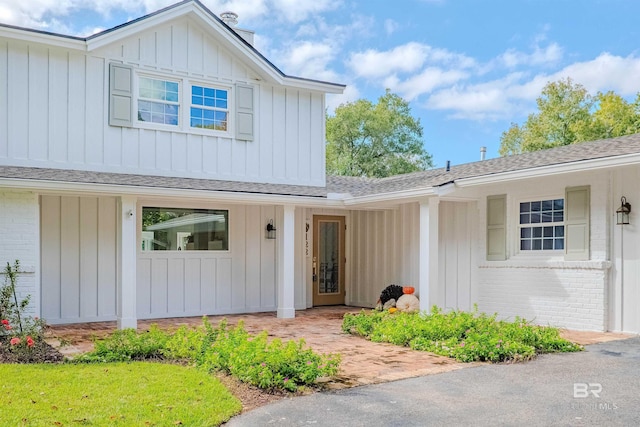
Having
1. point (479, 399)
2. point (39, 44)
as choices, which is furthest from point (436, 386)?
point (39, 44)

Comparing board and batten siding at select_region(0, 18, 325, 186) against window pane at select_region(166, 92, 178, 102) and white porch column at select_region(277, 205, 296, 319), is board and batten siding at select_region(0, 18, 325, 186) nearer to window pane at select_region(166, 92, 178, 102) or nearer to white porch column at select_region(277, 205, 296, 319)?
window pane at select_region(166, 92, 178, 102)

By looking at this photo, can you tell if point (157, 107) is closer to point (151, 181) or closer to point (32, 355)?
point (151, 181)

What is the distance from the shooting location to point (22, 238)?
8773 mm

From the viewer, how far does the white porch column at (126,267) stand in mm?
9297

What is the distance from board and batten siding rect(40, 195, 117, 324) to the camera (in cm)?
1007

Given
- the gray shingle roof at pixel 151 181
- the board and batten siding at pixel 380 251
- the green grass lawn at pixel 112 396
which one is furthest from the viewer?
the board and batten siding at pixel 380 251

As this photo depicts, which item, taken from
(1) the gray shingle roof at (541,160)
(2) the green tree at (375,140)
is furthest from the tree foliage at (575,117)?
(1) the gray shingle roof at (541,160)

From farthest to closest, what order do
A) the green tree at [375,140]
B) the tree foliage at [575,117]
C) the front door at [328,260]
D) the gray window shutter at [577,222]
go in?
1. the green tree at [375,140]
2. the tree foliage at [575,117]
3. the front door at [328,260]
4. the gray window shutter at [577,222]

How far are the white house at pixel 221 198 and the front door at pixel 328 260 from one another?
305 millimetres

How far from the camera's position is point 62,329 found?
9.52m

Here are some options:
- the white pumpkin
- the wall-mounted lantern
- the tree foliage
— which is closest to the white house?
the wall-mounted lantern

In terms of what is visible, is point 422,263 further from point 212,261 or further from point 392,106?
point 392,106

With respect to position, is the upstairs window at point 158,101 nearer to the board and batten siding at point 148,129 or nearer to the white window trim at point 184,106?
the white window trim at point 184,106

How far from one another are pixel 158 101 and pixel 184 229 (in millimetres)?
2484
